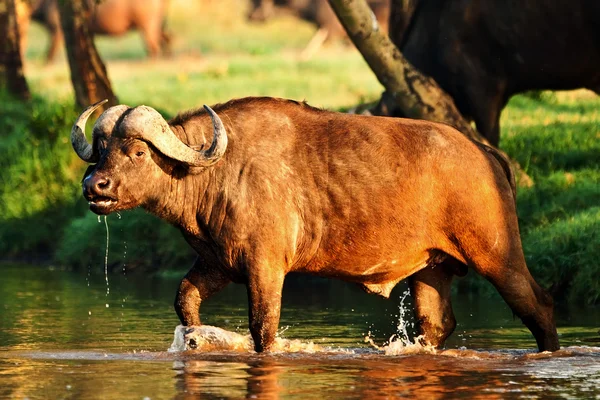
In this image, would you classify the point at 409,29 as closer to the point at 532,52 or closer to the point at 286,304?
the point at 532,52

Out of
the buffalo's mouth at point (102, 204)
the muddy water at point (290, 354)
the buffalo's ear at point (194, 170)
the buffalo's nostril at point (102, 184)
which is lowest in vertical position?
the muddy water at point (290, 354)

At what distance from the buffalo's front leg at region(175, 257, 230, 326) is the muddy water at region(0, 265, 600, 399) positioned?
12.3 inches

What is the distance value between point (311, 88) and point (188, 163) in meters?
15.4

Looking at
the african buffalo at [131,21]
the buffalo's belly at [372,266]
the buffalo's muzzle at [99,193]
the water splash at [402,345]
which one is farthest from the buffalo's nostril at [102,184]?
the african buffalo at [131,21]

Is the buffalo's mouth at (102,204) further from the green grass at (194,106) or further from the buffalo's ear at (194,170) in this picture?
the green grass at (194,106)

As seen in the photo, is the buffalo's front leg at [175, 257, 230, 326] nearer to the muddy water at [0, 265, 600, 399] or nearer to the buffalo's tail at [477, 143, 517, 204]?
the muddy water at [0, 265, 600, 399]

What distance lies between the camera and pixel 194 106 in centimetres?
2200

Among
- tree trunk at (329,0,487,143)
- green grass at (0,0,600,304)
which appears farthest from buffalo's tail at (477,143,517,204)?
tree trunk at (329,0,487,143)

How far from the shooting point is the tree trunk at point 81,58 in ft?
71.1

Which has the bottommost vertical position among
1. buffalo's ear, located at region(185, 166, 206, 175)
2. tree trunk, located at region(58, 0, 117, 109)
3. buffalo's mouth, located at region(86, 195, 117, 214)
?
buffalo's mouth, located at region(86, 195, 117, 214)

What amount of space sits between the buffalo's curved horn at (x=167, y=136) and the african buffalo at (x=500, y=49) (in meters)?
6.92

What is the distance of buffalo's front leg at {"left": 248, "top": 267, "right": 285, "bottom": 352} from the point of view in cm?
1065

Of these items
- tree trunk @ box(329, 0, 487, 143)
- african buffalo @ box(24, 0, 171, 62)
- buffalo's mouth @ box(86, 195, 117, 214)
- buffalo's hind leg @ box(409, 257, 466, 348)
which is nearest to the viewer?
buffalo's mouth @ box(86, 195, 117, 214)

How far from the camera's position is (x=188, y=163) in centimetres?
1077
